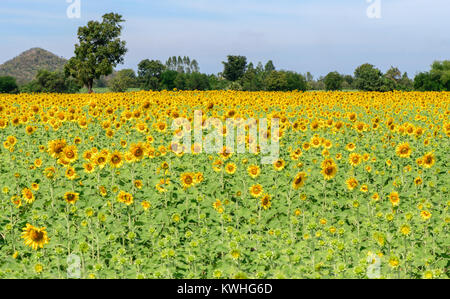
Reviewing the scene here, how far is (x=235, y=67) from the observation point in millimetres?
117125

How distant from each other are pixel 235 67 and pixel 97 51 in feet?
193

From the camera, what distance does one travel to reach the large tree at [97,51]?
64.2m

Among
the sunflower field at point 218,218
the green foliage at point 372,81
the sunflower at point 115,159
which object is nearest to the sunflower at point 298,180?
the sunflower field at point 218,218

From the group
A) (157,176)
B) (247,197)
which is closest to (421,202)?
(247,197)

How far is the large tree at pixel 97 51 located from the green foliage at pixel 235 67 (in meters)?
53.0

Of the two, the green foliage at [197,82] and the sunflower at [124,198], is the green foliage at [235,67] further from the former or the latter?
the sunflower at [124,198]

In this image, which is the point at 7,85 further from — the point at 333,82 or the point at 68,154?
the point at 68,154

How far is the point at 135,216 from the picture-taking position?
689cm

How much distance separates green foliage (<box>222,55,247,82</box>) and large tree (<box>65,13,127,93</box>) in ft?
174

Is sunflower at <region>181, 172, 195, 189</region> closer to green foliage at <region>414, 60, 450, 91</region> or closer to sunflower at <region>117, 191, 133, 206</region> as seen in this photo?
sunflower at <region>117, 191, 133, 206</region>

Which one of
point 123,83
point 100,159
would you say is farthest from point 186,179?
point 123,83

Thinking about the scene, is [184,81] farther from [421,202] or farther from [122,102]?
[421,202]

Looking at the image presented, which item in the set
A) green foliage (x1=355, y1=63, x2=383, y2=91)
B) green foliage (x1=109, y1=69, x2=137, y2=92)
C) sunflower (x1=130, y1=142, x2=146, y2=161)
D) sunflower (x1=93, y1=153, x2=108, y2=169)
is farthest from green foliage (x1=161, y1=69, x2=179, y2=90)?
sunflower (x1=93, y1=153, x2=108, y2=169)

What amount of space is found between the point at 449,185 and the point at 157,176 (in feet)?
21.5
